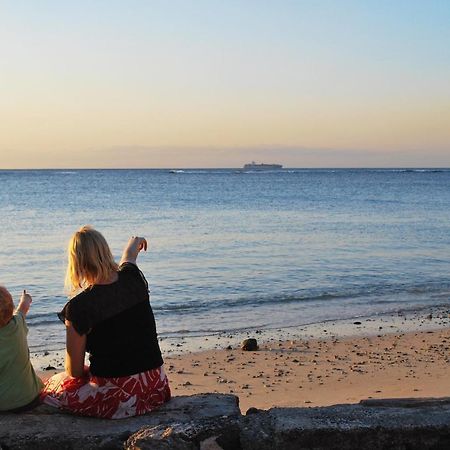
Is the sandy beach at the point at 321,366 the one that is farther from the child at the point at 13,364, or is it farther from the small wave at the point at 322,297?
the child at the point at 13,364

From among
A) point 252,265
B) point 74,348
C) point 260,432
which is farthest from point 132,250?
point 252,265

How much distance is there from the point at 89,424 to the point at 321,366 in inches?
199

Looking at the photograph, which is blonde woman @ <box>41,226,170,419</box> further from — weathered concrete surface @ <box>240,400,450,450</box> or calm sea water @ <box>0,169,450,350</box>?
calm sea water @ <box>0,169,450,350</box>

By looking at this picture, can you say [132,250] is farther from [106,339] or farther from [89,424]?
[89,424]

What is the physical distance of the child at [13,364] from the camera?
13.5 feet

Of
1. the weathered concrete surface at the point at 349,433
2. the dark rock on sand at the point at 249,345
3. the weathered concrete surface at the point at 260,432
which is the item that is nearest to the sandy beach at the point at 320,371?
the dark rock on sand at the point at 249,345

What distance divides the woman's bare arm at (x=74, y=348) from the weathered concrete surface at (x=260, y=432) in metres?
0.39

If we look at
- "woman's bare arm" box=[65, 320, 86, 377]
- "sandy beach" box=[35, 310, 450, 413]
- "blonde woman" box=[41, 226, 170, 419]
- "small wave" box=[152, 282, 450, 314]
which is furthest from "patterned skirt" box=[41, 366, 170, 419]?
"small wave" box=[152, 282, 450, 314]

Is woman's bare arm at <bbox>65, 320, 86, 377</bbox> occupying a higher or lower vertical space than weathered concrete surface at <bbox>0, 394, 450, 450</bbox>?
higher

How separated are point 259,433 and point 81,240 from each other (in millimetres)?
1386

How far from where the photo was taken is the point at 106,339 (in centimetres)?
409

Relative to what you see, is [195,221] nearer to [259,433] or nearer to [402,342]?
[402,342]

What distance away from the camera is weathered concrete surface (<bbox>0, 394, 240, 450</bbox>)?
3658mm

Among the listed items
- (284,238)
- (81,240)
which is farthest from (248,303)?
(284,238)
